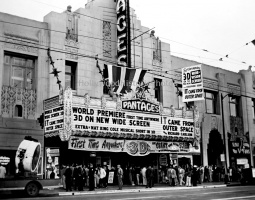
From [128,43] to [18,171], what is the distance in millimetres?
13513

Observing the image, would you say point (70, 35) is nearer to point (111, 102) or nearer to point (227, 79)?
point (111, 102)

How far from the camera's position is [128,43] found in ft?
99.9

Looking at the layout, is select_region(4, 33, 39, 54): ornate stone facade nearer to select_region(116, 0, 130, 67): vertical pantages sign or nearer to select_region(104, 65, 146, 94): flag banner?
select_region(104, 65, 146, 94): flag banner

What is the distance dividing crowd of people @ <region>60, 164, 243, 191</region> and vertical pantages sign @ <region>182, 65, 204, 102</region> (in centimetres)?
575

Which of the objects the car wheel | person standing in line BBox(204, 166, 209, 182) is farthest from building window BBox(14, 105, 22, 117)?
person standing in line BBox(204, 166, 209, 182)

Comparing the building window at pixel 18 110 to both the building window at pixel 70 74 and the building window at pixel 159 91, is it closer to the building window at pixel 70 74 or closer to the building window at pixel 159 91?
the building window at pixel 70 74

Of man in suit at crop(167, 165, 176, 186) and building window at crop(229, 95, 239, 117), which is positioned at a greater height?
building window at crop(229, 95, 239, 117)

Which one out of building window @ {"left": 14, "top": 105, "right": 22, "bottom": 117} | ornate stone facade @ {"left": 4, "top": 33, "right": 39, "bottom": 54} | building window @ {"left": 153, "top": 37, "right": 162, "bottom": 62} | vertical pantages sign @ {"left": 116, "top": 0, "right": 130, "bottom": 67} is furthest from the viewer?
building window @ {"left": 153, "top": 37, "right": 162, "bottom": 62}

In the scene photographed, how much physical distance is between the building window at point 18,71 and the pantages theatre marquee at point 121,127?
7.03 feet

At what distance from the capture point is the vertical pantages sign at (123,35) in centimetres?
3040

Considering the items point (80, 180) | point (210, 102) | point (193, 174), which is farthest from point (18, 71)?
point (210, 102)

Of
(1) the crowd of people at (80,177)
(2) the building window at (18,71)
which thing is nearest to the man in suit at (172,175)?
(1) the crowd of people at (80,177)

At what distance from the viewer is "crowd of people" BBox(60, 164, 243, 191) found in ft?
77.8

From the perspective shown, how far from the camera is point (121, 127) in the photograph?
90.7 feet
